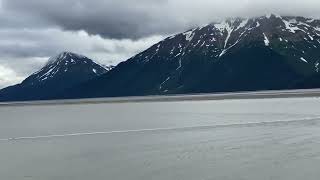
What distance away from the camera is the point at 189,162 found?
1449 inches

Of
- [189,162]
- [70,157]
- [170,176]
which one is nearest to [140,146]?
[70,157]

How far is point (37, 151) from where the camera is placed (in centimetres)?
4688

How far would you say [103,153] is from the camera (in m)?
43.9

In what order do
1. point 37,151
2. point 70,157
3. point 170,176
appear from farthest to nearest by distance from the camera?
1. point 37,151
2. point 70,157
3. point 170,176

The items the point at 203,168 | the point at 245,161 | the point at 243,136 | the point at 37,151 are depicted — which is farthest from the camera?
the point at 243,136

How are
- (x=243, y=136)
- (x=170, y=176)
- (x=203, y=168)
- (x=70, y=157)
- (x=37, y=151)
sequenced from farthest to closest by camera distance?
(x=243, y=136) → (x=37, y=151) → (x=70, y=157) → (x=203, y=168) → (x=170, y=176)

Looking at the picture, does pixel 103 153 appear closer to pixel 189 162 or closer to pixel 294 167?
pixel 189 162

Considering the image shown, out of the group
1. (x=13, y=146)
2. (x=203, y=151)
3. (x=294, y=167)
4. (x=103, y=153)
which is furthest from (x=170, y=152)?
(x=13, y=146)

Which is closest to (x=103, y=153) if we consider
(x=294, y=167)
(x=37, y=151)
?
(x=37, y=151)

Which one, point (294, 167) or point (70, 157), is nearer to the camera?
point (294, 167)

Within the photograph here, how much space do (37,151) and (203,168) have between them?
17873 mm

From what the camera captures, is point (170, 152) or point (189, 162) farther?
point (170, 152)

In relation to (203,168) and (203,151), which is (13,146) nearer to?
(203,151)

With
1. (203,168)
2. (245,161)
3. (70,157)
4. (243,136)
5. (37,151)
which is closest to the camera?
(203,168)
